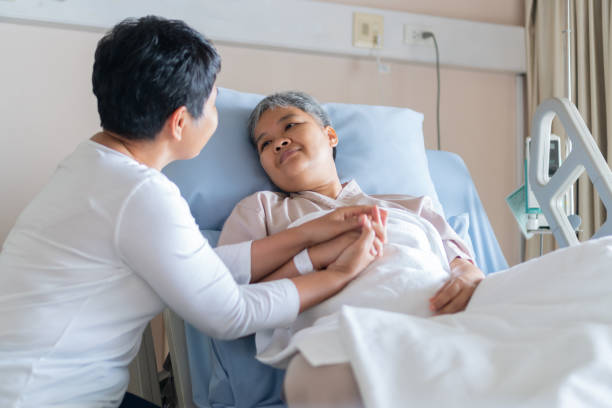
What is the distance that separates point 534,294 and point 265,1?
180 cm

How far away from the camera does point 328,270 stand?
1296mm

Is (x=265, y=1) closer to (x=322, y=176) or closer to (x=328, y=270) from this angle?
(x=322, y=176)

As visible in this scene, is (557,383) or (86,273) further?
(86,273)

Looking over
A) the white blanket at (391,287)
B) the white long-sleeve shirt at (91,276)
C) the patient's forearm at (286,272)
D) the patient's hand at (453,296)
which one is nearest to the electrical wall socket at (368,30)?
the white blanket at (391,287)

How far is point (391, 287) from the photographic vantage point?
1.22 meters

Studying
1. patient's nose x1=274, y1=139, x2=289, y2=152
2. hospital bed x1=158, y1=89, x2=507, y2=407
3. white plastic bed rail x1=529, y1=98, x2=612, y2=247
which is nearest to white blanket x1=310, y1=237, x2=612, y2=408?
hospital bed x1=158, y1=89, x2=507, y2=407

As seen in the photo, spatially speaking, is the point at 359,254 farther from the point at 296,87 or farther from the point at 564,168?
the point at 296,87

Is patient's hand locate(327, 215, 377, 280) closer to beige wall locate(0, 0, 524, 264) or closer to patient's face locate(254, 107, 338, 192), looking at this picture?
patient's face locate(254, 107, 338, 192)

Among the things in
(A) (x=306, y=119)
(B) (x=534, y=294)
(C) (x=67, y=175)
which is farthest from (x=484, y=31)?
(C) (x=67, y=175)

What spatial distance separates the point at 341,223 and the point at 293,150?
400 millimetres

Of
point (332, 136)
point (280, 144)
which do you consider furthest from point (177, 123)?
point (332, 136)

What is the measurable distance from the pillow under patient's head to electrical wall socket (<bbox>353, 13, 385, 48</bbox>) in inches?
22.0

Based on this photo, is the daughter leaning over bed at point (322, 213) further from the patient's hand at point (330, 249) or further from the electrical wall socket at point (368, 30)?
the electrical wall socket at point (368, 30)

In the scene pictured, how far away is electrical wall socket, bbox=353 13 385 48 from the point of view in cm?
253
